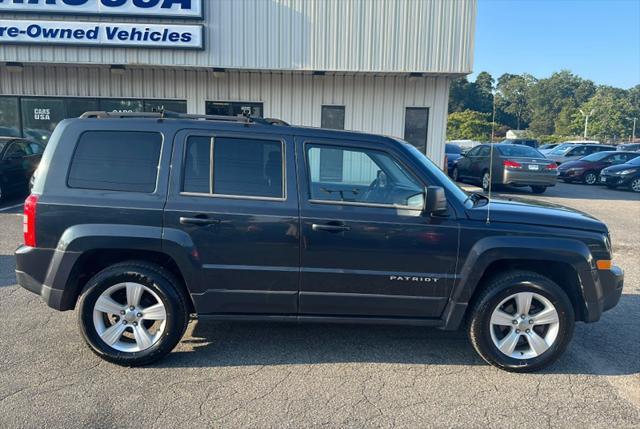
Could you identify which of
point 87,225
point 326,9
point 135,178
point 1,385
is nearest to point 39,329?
point 1,385

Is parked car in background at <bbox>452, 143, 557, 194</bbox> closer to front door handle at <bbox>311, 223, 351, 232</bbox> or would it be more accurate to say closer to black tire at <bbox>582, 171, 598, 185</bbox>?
black tire at <bbox>582, 171, 598, 185</bbox>

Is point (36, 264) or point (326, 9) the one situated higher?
point (326, 9)

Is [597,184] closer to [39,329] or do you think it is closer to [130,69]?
[130,69]

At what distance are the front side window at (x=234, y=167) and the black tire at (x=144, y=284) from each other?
2.40 ft

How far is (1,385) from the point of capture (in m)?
3.16

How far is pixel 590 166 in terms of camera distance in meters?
18.6

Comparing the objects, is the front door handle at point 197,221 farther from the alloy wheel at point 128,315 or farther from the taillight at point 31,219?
the taillight at point 31,219

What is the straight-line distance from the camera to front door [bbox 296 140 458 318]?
3.42 metres

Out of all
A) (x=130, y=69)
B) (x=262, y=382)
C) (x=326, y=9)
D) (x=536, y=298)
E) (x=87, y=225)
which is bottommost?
(x=262, y=382)

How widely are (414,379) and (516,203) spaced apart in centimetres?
182

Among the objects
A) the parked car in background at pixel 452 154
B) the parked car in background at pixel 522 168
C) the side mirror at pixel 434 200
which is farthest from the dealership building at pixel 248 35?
the side mirror at pixel 434 200

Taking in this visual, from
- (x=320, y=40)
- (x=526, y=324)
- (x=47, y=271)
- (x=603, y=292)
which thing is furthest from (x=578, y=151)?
(x=47, y=271)

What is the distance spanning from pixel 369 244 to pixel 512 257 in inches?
43.6

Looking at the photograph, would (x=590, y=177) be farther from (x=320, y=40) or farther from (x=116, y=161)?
(x=116, y=161)
